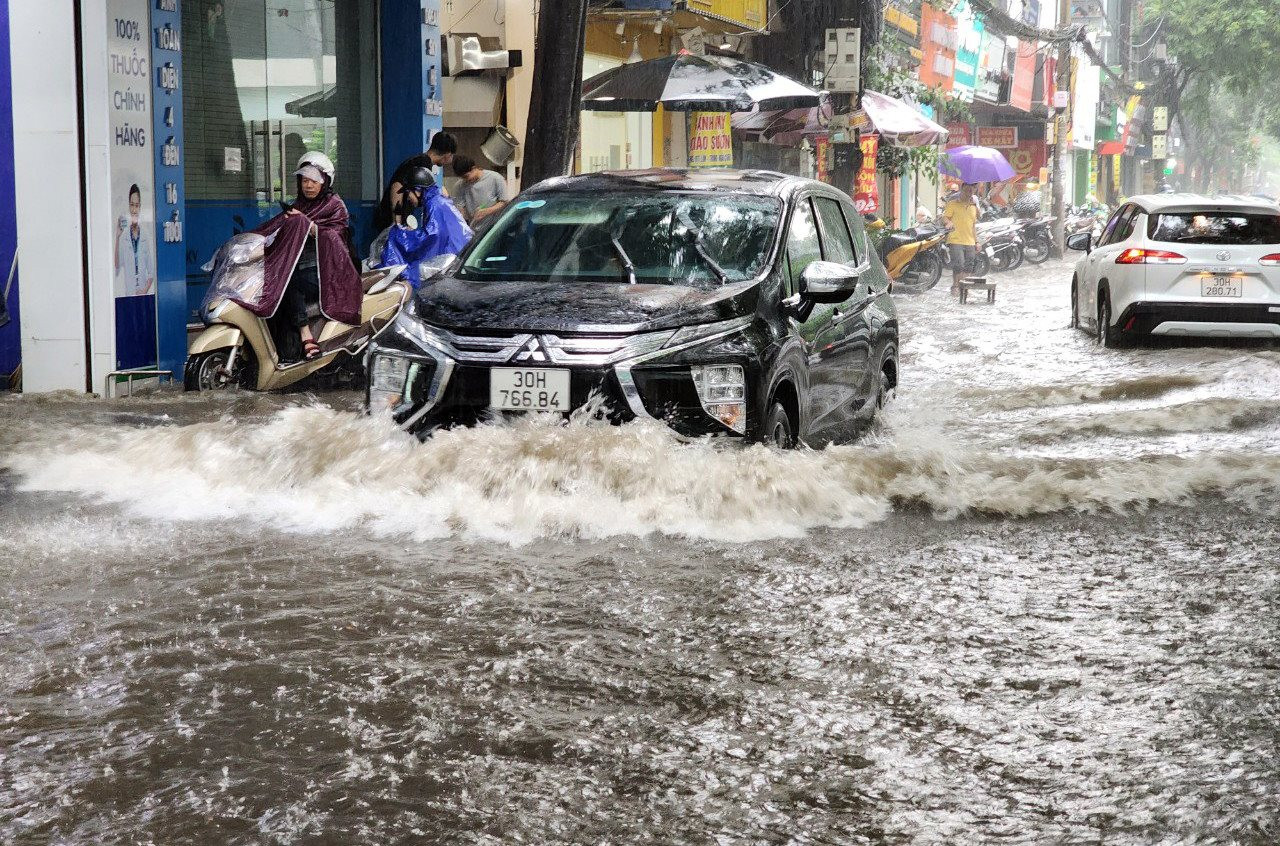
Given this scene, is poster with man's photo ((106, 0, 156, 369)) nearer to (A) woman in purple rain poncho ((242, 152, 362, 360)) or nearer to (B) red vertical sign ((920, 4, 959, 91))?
(A) woman in purple rain poncho ((242, 152, 362, 360))

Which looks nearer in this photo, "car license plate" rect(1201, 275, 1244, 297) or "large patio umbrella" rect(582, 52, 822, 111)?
"car license plate" rect(1201, 275, 1244, 297)

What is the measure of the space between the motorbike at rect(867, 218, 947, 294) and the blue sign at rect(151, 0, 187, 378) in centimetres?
1437

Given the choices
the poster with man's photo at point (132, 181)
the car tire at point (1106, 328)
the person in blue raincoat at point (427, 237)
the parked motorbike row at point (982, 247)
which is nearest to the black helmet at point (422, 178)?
the person in blue raincoat at point (427, 237)

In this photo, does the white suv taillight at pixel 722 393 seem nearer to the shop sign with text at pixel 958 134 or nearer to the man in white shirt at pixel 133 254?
the man in white shirt at pixel 133 254

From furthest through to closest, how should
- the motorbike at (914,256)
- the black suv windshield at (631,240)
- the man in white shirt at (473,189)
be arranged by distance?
the motorbike at (914,256) < the man in white shirt at (473,189) < the black suv windshield at (631,240)

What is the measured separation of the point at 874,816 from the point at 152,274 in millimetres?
9232

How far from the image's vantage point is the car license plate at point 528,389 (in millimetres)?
6754

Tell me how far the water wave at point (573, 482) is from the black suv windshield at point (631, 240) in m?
0.99

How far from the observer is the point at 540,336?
6.89 m

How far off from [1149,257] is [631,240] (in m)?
8.88

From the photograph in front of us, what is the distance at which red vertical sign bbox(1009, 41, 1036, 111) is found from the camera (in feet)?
166

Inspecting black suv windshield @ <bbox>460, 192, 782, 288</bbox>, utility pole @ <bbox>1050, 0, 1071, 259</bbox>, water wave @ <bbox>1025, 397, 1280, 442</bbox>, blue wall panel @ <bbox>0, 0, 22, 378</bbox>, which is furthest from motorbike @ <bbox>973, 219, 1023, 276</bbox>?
black suv windshield @ <bbox>460, 192, 782, 288</bbox>

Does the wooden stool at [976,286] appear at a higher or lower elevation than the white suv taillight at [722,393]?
higher

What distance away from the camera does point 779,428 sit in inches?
283
